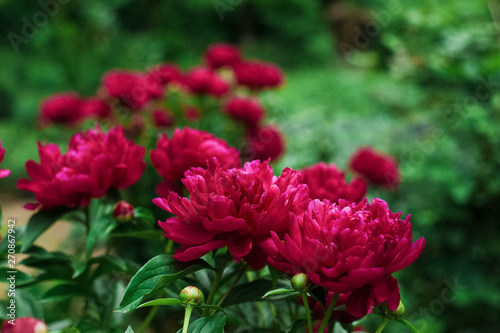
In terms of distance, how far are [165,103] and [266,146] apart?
38 cm

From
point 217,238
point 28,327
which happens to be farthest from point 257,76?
point 28,327

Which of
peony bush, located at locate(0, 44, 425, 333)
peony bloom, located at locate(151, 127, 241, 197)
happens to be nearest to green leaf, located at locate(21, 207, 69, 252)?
peony bush, located at locate(0, 44, 425, 333)

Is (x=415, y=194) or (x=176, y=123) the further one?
(x=415, y=194)

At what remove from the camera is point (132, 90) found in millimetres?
1405

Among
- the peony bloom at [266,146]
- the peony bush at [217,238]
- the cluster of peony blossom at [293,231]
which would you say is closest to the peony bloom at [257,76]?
the peony bloom at [266,146]

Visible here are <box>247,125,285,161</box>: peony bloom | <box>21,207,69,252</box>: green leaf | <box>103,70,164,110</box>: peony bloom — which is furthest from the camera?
<box>103,70,164,110</box>: peony bloom

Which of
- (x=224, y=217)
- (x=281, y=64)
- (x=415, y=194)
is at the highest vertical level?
(x=224, y=217)

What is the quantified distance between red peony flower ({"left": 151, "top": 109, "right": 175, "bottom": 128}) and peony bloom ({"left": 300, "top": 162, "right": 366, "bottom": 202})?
0.84 m

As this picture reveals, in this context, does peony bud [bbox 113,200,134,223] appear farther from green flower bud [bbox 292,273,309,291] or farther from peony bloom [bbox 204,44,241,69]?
peony bloom [bbox 204,44,241,69]

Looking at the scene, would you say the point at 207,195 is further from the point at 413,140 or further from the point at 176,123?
the point at 413,140

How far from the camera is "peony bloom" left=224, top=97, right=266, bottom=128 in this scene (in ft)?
4.83

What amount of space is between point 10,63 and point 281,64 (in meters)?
3.01

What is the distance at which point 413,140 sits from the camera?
1976 millimetres

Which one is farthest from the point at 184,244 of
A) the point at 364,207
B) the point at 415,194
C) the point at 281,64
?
the point at 281,64
